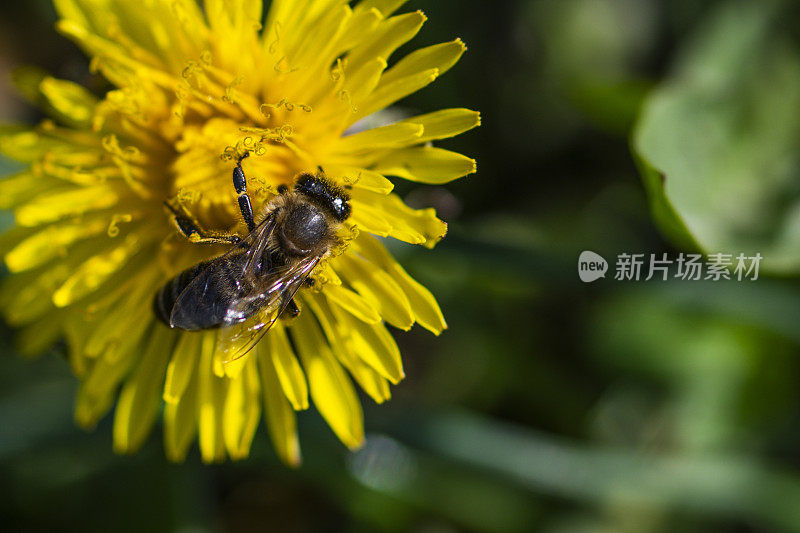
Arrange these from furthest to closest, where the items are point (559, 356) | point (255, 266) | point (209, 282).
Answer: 1. point (559, 356)
2. point (255, 266)
3. point (209, 282)

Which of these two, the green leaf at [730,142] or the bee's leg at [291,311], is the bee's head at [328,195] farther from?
the green leaf at [730,142]

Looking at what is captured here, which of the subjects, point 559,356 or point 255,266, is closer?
point 255,266

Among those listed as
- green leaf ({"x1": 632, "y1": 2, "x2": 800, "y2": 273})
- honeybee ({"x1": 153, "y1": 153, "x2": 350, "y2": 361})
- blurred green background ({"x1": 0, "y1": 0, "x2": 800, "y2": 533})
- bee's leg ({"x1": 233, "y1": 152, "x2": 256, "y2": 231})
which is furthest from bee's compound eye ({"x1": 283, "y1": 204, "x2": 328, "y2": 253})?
green leaf ({"x1": 632, "y1": 2, "x2": 800, "y2": 273})

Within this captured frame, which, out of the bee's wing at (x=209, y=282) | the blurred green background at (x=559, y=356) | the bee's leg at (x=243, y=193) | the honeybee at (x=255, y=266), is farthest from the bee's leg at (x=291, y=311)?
the blurred green background at (x=559, y=356)

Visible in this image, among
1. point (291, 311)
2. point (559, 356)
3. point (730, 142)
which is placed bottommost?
point (559, 356)

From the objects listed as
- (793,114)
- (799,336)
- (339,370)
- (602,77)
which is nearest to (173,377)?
(339,370)

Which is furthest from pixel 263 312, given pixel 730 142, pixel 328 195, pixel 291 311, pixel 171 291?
pixel 730 142

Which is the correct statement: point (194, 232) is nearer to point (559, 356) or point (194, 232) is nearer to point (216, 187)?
point (216, 187)
